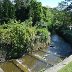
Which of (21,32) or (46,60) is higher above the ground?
(21,32)

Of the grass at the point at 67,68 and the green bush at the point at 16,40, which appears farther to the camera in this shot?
the green bush at the point at 16,40

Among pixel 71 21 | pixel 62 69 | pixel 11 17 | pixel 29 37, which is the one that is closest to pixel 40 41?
pixel 29 37

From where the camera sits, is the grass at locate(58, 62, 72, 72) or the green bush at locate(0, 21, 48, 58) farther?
the green bush at locate(0, 21, 48, 58)

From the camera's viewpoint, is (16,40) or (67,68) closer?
(67,68)

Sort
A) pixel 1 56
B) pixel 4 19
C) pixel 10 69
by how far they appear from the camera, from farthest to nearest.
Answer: pixel 4 19 < pixel 1 56 < pixel 10 69

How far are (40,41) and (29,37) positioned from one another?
145 inches

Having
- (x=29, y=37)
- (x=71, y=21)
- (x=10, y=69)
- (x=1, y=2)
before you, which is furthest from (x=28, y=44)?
(x=71, y=21)

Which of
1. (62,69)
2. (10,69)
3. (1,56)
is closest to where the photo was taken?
(62,69)

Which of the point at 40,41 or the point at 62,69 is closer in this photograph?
the point at 62,69

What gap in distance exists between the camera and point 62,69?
42.3ft

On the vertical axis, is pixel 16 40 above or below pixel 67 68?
above

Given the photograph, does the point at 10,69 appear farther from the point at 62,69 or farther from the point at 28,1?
the point at 28,1

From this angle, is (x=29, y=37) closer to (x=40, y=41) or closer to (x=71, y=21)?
(x=40, y=41)

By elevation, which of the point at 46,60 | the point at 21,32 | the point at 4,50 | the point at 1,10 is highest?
the point at 1,10
